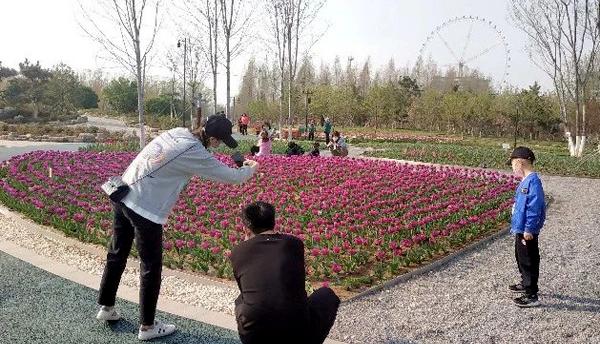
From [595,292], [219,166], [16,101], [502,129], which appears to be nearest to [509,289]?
[595,292]

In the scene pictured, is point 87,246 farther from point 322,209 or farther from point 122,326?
point 322,209

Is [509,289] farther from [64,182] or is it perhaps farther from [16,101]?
[16,101]

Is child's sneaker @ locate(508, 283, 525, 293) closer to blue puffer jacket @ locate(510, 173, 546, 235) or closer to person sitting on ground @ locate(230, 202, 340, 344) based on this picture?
blue puffer jacket @ locate(510, 173, 546, 235)

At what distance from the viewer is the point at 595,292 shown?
557 cm

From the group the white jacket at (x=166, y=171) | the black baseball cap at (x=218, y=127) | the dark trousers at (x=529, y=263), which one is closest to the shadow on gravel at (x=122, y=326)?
the white jacket at (x=166, y=171)

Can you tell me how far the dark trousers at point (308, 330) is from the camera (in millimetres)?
2949

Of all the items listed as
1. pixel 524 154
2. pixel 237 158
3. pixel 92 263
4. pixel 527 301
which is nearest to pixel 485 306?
pixel 527 301

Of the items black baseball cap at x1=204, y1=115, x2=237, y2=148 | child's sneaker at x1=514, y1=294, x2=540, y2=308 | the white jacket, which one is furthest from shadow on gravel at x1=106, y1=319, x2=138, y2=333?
child's sneaker at x1=514, y1=294, x2=540, y2=308

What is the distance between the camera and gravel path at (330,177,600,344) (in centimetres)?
448

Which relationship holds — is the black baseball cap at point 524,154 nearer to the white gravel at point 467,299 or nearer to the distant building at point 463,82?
the white gravel at point 467,299

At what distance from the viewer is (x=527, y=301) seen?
514 centimetres

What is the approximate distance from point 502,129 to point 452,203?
3468 cm

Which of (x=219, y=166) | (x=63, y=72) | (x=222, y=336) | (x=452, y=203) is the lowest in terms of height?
(x=222, y=336)

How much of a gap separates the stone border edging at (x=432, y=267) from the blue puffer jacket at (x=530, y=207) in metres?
1.23
